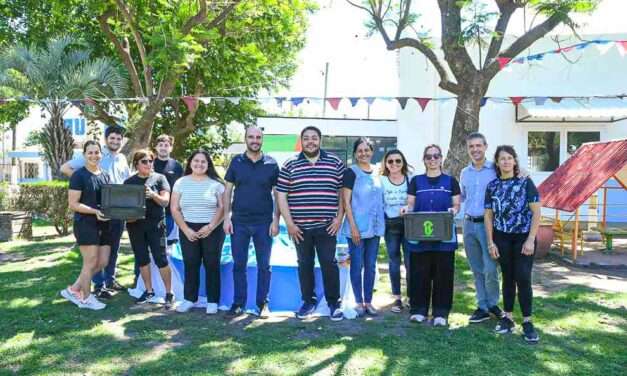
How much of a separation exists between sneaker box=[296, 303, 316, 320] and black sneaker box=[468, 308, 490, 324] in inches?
58.3

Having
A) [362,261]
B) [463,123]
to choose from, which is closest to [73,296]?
[362,261]

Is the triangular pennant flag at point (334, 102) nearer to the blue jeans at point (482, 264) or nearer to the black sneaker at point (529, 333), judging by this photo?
the blue jeans at point (482, 264)

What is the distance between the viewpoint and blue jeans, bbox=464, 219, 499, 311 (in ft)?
15.1

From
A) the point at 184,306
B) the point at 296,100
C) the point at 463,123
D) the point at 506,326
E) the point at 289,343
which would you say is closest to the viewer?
the point at 289,343

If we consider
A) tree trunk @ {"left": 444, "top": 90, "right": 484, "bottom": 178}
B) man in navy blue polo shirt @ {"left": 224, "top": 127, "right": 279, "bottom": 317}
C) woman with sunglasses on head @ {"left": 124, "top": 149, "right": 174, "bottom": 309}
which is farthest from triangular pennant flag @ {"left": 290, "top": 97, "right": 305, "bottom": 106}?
man in navy blue polo shirt @ {"left": 224, "top": 127, "right": 279, "bottom": 317}

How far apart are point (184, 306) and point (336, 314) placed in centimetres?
149

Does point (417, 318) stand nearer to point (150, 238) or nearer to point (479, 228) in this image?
point (479, 228)

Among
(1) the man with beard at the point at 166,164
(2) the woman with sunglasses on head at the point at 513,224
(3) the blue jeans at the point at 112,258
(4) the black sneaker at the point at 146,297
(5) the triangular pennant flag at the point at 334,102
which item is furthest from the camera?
(5) the triangular pennant flag at the point at 334,102

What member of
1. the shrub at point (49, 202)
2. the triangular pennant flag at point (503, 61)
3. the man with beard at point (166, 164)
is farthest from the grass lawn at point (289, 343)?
the shrub at point (49, 202)

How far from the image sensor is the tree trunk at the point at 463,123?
28.7 ft

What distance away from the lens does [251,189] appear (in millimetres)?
4777

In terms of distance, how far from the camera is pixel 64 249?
879 centimetres

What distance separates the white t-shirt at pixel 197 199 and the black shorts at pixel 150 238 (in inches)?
18.0

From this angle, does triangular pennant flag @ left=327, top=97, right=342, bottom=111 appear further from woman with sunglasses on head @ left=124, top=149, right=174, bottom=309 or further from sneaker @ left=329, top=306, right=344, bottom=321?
sneaker @ left=329, top=306, right=344, bottom=321
